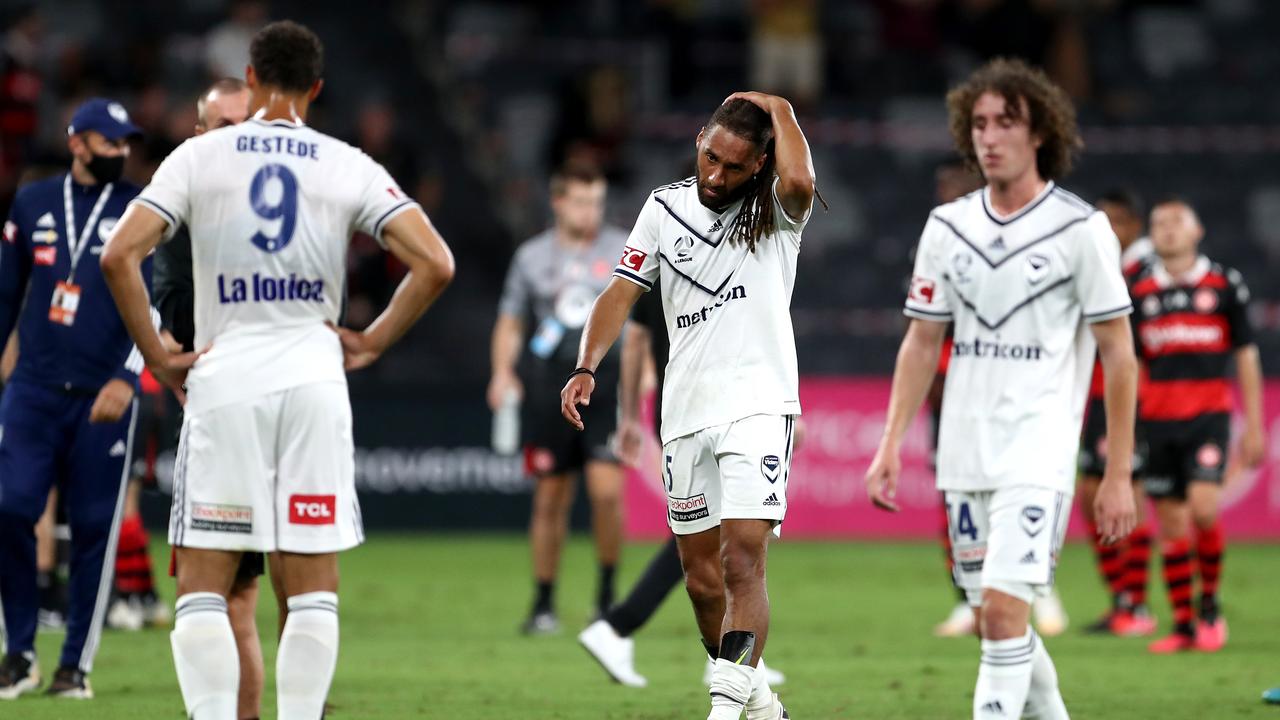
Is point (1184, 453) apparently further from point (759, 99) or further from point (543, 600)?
point (759, 99)

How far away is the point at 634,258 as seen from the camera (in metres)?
6.82

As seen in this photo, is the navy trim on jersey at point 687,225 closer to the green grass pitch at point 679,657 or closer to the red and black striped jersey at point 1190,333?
the green grass pitch at point 679,657

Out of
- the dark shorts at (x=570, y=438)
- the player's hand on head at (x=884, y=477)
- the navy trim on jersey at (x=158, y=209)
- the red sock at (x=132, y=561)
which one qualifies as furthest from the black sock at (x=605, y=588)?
the navy trim on jersey at (x=158, y=209)

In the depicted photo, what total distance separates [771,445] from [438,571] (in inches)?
371

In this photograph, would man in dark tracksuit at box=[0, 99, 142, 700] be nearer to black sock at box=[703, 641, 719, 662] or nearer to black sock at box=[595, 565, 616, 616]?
black sock at box=[703, 641, 719, 662]

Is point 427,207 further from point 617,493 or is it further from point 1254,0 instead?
point 1254,0

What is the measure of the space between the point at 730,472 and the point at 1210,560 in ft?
Answer: 18.7

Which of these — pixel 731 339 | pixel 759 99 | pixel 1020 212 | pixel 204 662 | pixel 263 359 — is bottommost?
pixel 204 662

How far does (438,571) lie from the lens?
51.2 ft

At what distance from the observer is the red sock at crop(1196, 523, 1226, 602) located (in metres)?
11.2

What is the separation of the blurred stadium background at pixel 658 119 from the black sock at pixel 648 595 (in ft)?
29.1

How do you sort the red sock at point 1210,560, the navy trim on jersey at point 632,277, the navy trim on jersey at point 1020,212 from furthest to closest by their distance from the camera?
the red sock at point 1210,560 < the navy trim on jersey at point 632,277 < the navy trim on jersey at point 1020,212

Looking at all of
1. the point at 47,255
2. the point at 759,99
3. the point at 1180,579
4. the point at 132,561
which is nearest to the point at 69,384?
the point at 47,255

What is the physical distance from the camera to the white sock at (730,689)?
627 centimetres
